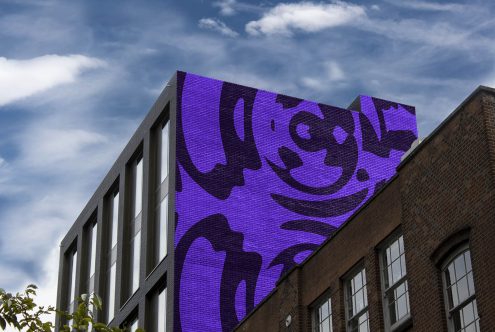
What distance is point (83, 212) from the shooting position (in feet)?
198

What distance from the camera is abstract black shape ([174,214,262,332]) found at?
45.0 metres

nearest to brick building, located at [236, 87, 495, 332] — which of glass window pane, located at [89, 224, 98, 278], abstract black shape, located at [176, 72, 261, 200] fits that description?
abstract black shape, located at [176, 72, 261, 200]

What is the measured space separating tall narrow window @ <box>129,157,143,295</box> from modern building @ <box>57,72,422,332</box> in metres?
0.06

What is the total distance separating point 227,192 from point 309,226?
4.01m

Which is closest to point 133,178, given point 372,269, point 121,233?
point 121,233

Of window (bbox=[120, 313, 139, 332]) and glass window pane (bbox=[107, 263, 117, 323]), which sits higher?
glass window pane (bbox=[107, 263, 117, 323])

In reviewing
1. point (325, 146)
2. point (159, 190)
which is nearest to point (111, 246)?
point (159, 190)

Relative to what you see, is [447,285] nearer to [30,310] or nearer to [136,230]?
[30,310]

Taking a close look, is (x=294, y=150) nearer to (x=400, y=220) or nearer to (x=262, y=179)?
(x=262, y=179)

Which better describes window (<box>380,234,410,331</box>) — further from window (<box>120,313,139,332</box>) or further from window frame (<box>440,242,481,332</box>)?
window (<box>120,313,139,332</box>)

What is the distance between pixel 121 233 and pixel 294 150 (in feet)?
30.8

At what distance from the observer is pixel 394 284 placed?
26.1m

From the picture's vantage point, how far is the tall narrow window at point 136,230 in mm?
51031

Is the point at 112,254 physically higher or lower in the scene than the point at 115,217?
lower
